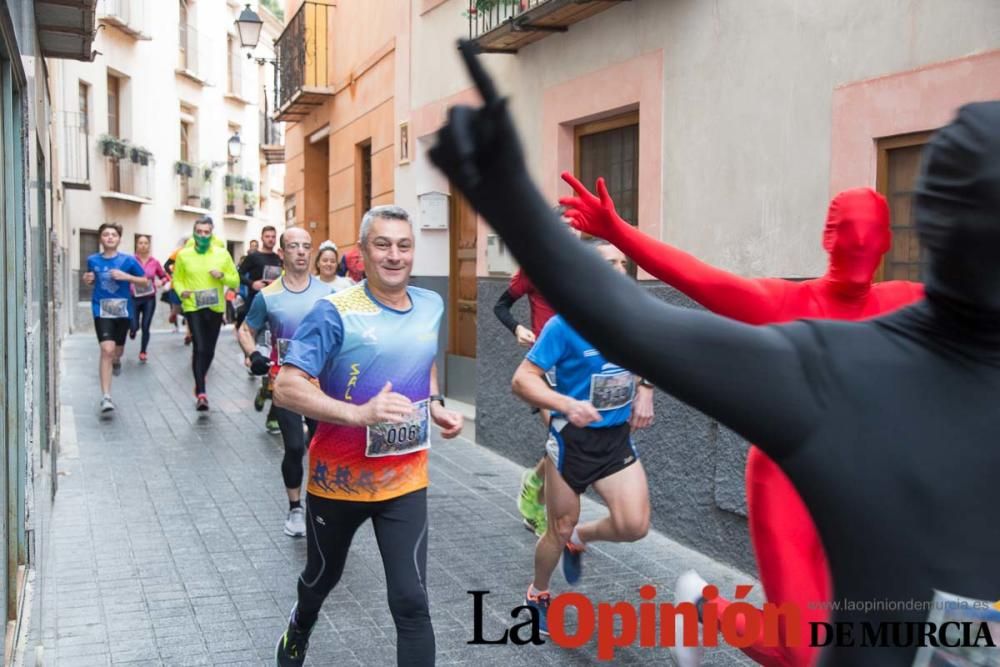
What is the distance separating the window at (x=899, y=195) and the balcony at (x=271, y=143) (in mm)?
29811

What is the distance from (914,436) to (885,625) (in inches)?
10.3

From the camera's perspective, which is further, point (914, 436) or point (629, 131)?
point (629, 131)

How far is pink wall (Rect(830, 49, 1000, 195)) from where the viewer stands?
4.71 metres

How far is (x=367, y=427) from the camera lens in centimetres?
392

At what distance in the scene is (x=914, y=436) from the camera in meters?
1.36

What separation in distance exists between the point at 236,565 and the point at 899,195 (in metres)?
4.12

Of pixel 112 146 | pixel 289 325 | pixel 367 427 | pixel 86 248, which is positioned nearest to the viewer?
pixel 367 427

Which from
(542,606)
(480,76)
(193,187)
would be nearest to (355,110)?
(542,606)

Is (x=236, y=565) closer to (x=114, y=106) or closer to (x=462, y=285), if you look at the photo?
(x=462, y=285)

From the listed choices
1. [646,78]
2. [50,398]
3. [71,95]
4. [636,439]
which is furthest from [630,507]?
[71,95]

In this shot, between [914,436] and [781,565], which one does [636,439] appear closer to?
[781,565]

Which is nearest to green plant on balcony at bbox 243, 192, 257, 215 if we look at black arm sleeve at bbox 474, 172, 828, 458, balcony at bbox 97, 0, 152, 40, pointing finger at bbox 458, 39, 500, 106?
balcony at bbox 97, 0, 152, 40

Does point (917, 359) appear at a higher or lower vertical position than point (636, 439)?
higher

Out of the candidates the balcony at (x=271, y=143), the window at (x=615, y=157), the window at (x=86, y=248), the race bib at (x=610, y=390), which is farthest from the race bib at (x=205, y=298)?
the balcony at (x=271, y=143)
